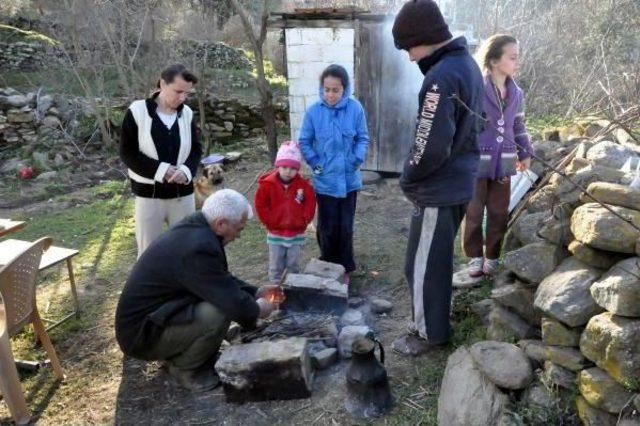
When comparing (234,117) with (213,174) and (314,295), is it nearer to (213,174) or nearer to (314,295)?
(213,174)

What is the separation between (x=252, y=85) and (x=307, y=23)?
9.29 m

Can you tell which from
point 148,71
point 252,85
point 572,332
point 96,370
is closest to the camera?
point 572,332

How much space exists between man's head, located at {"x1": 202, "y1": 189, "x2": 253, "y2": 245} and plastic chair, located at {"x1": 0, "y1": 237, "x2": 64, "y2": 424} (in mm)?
1202

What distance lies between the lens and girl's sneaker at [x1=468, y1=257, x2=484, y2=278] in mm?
4168

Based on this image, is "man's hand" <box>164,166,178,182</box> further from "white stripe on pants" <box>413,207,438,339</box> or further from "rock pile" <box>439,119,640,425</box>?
"rock pile" <box>439,119,640,425</box>

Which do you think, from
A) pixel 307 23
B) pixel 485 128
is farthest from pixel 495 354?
pixel 307 23

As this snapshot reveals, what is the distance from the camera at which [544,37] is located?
440 inches

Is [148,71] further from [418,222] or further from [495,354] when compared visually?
[495,354]

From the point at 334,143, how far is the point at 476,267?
1520 millimetres

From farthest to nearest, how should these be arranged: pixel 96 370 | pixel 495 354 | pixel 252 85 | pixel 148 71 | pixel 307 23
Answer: pixel 252 85, pixel 148 71, pixel 307 23, pixel 96 370, pixel 495 354

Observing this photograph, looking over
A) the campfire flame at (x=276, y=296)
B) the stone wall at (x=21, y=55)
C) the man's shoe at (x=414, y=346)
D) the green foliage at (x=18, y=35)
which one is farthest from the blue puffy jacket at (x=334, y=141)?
the green foliage at (x=18, y=35)

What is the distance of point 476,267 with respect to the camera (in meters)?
4.19

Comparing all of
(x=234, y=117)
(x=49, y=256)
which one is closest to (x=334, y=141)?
(x=49, y=256)

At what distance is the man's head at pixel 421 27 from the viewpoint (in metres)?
2.93
